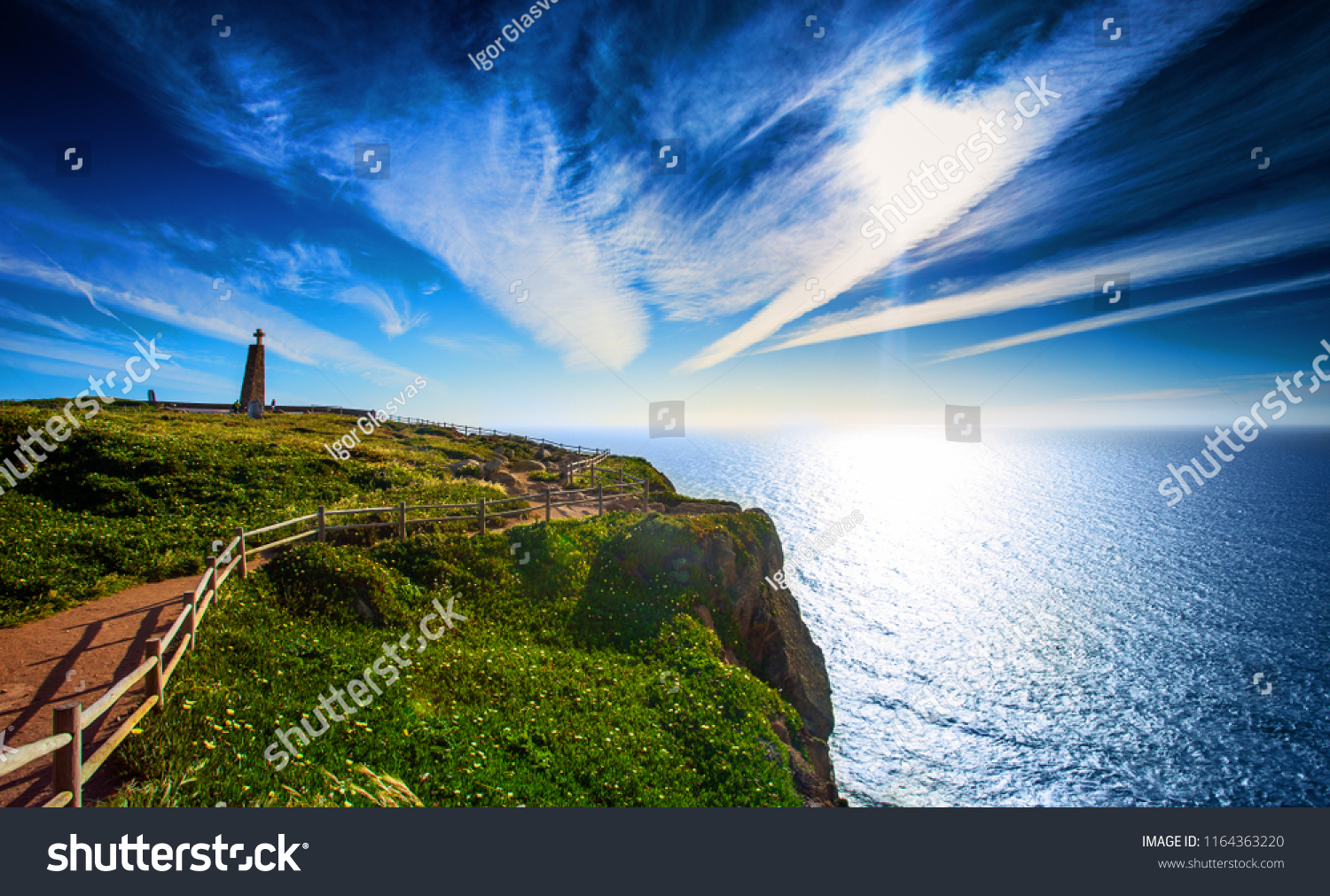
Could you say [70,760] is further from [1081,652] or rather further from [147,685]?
[1081,652]

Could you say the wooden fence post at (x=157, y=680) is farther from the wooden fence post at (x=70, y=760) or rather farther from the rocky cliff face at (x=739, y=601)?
the rocky cliff face at (x=739, y=601)

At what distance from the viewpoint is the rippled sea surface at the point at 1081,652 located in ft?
80.3

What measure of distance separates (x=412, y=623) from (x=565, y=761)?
6165 millimetres

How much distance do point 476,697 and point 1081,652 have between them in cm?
4637

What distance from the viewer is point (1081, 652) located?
118 feet

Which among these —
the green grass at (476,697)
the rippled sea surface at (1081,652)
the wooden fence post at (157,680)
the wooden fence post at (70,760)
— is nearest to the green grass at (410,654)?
the green grass at (476,697)

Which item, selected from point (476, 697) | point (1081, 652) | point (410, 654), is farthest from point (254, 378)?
point (1081, 652)

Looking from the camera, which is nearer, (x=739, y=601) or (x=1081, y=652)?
(x=739, y=601)

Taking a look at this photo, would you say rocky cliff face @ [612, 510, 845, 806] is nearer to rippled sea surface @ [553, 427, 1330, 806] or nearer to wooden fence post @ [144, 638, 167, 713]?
wooden fence post @ [144, 638, 167, 713]

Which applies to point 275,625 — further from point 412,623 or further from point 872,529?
point 872,529

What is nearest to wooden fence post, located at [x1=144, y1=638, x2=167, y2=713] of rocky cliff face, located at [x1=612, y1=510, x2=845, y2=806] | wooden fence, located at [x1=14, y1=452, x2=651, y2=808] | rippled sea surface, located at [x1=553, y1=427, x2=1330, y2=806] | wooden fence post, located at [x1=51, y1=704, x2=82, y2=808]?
wooden fence, located at [x1=14, y1=452, x2=651, y2=808]

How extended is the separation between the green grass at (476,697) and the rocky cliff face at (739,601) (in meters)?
0.96

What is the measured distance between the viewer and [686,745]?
946 centimetres

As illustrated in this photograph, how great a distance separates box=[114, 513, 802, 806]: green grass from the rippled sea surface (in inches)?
734
